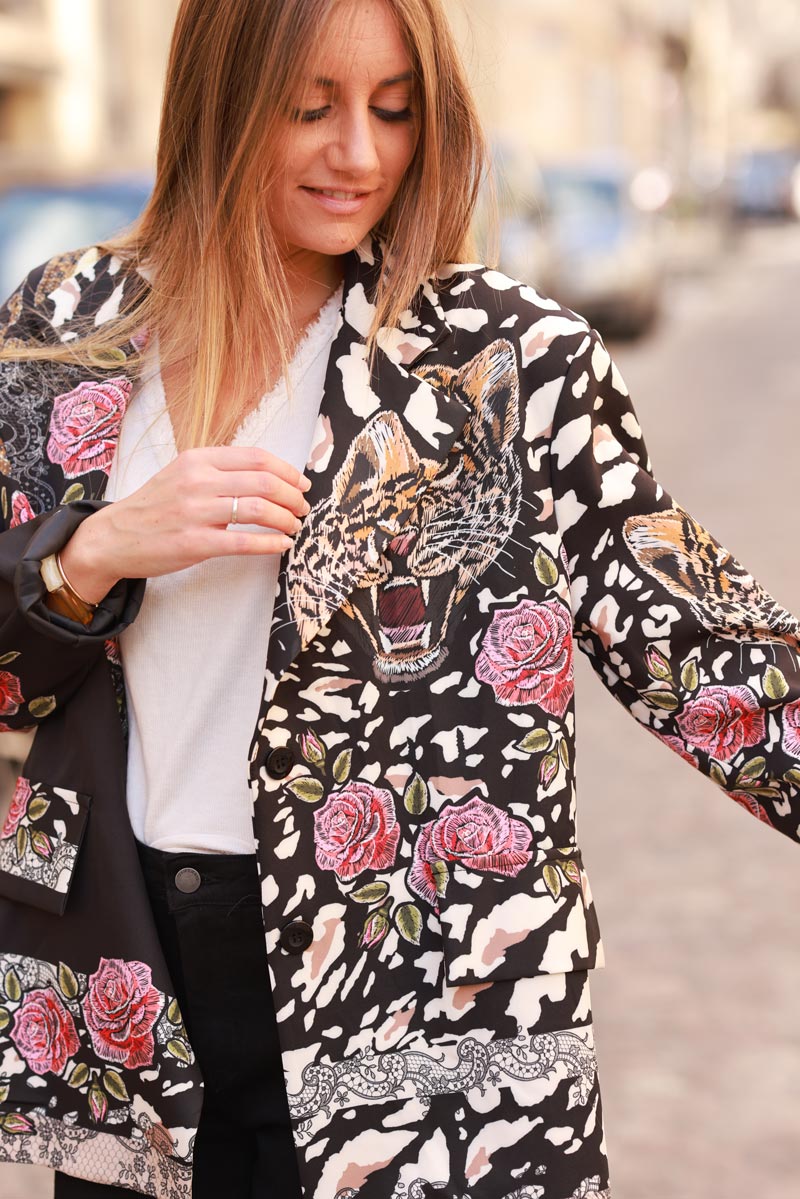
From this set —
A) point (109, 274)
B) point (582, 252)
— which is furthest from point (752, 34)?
point (109, 274)

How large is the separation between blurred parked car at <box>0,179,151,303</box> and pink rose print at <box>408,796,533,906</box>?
18.8 ft

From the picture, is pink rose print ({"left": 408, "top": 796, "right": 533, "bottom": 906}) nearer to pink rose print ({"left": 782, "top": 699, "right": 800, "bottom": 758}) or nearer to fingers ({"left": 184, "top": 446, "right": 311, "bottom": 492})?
pink rose print ({"left": 782, "top": 699, "right": 800, "bottom": 758})

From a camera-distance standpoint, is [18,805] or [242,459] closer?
[242,459]

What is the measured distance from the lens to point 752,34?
6744cm

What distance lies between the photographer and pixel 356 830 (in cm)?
167

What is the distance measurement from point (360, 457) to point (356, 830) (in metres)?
0.39

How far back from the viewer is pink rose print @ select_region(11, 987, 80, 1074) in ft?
5.74

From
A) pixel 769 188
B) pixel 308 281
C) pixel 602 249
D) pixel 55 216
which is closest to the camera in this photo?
pixel 308 281

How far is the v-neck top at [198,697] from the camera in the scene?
1659mm

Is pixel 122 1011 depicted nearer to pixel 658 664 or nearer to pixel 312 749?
pixel 312 749

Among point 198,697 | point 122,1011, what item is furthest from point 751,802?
point 122,1011

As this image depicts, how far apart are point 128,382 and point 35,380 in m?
0.11

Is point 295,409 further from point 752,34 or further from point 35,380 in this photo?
point 752,34

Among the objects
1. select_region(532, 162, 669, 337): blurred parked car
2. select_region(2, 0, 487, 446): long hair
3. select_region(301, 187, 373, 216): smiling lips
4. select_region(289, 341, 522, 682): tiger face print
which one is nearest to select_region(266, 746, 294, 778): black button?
select_region(289, 341, 522, 682): tiger face print
